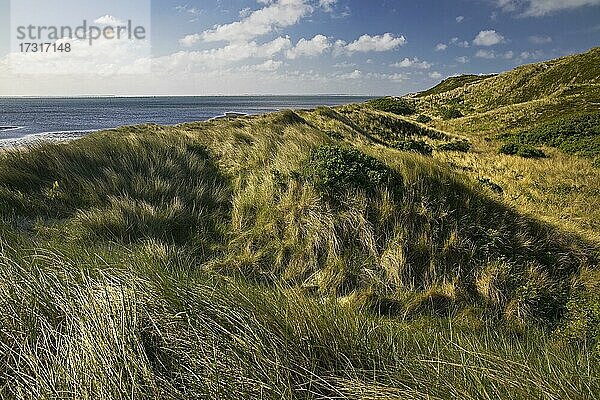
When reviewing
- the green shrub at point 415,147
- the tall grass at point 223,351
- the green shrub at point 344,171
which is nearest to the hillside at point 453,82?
the green shrub at point 415,147

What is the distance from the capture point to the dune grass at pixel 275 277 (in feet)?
7.46

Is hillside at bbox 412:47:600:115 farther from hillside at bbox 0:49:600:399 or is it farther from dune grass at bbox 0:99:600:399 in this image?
dune grass at bbox 0:99:600:399

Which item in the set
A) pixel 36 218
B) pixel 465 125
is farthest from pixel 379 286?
pixel 465 125

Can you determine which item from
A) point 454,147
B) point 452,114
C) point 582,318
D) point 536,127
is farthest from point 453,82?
point 582,318

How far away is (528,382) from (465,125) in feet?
120

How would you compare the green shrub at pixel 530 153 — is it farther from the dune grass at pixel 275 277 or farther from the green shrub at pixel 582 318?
the green shrub at pixel 582 318

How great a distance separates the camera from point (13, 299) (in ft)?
8.93

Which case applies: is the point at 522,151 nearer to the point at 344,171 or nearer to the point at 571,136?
the point at 571,136

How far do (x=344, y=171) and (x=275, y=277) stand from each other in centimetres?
383

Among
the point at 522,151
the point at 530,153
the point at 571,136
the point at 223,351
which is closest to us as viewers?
the point at 223,351

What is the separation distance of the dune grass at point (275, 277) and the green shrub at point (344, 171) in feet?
0.12

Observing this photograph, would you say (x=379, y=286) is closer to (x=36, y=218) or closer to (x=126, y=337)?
(x=126, y=337)

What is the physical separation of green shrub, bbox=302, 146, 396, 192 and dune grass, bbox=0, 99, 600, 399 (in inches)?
1.4

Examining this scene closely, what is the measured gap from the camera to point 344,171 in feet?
23.2
